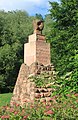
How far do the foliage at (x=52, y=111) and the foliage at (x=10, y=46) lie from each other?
26.6 metres

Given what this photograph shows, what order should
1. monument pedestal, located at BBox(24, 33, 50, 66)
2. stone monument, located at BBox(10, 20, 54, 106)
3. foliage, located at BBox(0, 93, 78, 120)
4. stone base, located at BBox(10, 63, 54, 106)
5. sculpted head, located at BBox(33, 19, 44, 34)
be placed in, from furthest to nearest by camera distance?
1. sculpted head, located at BBox(33, 19, 44, 34)
2. monument pedestal, located at BBox(24, 33, 50, 66)
3. stone monument, located at BBox(10, 20, 54, 106)
4. stone base, located at BBox(10, 63, 54, 106)
5. foliage, located at BBox(0, 93, 78, 120)

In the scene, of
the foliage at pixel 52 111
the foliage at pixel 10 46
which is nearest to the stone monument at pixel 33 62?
the foliage at pixel 52 111

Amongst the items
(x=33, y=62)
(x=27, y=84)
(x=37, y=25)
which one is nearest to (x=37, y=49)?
(x=33, y=62)

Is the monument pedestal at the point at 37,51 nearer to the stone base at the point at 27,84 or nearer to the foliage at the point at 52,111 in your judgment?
the stone base at the point at 27,84

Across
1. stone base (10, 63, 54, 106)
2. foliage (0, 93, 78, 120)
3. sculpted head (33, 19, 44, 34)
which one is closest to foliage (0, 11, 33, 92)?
sculpted head (33, 19, 44, 34)

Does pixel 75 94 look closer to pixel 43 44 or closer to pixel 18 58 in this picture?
pixel 43 44

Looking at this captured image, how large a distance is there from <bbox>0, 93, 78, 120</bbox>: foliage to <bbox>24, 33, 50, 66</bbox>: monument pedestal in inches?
149

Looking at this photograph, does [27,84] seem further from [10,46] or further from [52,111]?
[10,46]

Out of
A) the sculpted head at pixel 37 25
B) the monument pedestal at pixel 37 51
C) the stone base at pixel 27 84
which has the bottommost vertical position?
the stone base at pixel 27 84

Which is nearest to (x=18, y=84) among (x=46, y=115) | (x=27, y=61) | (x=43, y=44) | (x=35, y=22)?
(x=27, y=61)

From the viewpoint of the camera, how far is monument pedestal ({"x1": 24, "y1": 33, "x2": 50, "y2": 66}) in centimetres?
Answer: 880

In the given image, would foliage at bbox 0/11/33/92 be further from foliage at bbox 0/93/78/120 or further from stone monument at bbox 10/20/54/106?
foliage at bbox 0/93/78/120

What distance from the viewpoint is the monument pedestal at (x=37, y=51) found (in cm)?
880

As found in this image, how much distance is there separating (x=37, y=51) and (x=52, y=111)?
4590mm
